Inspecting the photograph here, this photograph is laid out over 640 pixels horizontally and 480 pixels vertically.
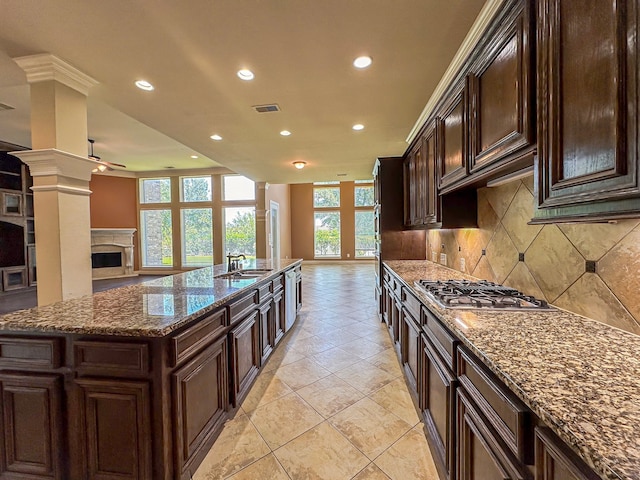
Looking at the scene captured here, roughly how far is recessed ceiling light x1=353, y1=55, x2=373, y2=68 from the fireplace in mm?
9135

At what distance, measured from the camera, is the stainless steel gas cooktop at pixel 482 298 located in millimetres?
1553

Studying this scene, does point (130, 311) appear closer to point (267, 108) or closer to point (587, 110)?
point (587, 110)

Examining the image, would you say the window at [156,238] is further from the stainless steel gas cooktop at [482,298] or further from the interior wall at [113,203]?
the stainless steel gas cooktop at [482,298]

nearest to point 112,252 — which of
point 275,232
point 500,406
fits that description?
point 275,232

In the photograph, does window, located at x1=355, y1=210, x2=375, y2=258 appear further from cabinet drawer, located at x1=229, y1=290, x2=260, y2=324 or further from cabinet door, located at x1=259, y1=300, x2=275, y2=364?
cabinet drawer, located at x1=229, y1=290, x2=260, y2=324

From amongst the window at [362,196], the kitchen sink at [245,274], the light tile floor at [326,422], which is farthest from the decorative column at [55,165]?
the window at [362,196]

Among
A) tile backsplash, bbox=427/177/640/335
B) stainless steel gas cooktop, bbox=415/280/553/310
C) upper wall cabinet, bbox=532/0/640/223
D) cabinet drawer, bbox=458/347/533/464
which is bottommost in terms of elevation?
cabinet drawer, bbox=458/347/533/464

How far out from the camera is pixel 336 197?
12.2 meters

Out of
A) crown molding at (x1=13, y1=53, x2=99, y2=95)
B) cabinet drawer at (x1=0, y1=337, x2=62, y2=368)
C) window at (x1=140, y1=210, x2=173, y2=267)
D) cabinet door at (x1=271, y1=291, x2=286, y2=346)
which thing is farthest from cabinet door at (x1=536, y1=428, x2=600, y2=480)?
window at (x1=140, y1=210, x2=173, y2=267)

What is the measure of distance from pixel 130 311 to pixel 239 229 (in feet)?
27.0

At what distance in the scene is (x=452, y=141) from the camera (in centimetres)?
216

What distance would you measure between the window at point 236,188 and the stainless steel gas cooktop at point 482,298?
832cm

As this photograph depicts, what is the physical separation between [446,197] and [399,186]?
5.57 feet

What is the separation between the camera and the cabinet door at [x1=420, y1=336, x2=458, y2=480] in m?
1.37
